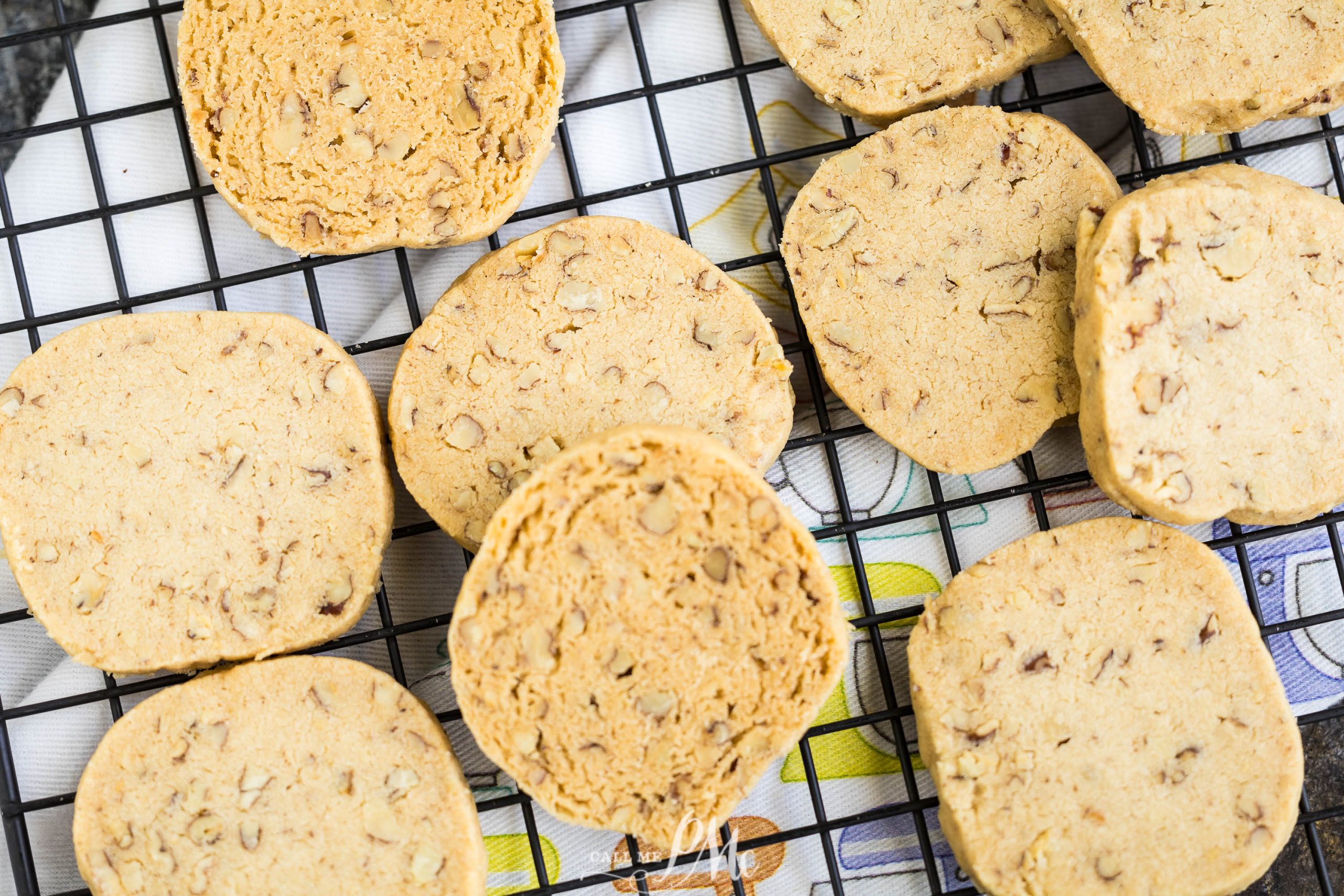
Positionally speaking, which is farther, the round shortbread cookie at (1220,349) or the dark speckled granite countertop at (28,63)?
the dark speckled granite countertop at (28,63)

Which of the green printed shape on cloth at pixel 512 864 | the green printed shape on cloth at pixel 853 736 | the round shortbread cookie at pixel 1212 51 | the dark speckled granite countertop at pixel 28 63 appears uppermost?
the dark speckled granite countertop at pixel 28 63

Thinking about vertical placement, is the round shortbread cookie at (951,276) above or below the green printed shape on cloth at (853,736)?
above

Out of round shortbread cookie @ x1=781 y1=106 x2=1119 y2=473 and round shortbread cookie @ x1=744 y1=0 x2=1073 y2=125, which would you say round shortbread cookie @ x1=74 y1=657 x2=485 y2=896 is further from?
round shortbread cookie @ x1=744 y1=0 x2=1073 y2=125

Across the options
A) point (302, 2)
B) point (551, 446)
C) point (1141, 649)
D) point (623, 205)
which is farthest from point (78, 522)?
→ point (1141, 649)

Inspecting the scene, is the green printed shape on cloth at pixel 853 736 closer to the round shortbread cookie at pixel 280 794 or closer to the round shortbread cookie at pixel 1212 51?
the round shortbread cookie at pixel 280 794

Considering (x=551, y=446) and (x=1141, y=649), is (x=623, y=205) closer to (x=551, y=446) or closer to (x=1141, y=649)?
(x=551, y=446)

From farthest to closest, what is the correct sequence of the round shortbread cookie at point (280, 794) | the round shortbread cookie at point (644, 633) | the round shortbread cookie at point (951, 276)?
the round shortbread cookie at point (951, 276) < the round shortbread cookie at point (280, 794) < the round shortbread cookie at point (644, 633)

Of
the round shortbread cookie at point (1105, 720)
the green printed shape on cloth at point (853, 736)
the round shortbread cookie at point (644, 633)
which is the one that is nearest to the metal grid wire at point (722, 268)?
the green printed shape on cloth at point (853, 736)
